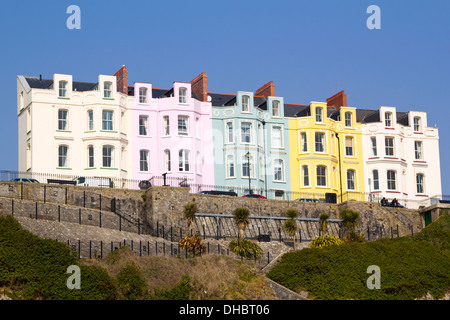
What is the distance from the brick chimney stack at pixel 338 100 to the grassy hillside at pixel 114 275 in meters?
35.0

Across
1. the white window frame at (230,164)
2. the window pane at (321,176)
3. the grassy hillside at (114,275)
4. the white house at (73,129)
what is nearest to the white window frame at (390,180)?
the window pane at (321,176)

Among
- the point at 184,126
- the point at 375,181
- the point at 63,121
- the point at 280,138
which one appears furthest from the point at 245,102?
the point at 63,121

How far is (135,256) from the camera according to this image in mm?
64500

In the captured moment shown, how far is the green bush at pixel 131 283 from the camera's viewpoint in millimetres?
60406

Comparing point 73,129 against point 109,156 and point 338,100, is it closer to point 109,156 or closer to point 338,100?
point 109,156

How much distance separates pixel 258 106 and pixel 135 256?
32606 mm

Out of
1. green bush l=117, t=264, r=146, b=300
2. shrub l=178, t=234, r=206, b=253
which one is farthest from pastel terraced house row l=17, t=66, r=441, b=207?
green bush l=117, t=264, r=146, b=300

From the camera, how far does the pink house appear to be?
87000mm

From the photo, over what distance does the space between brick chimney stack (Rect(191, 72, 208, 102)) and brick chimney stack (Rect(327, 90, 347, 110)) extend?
13686 millimetres

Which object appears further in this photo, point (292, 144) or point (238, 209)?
point (292, 144)

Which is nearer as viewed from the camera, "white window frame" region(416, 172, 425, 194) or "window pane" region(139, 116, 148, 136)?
"window pane" region(139, 116, 148, 136)

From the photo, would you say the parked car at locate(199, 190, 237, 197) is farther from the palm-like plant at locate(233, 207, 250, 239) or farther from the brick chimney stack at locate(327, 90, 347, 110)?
the brick chimney stack at locate(327, 90, 347, 110)
